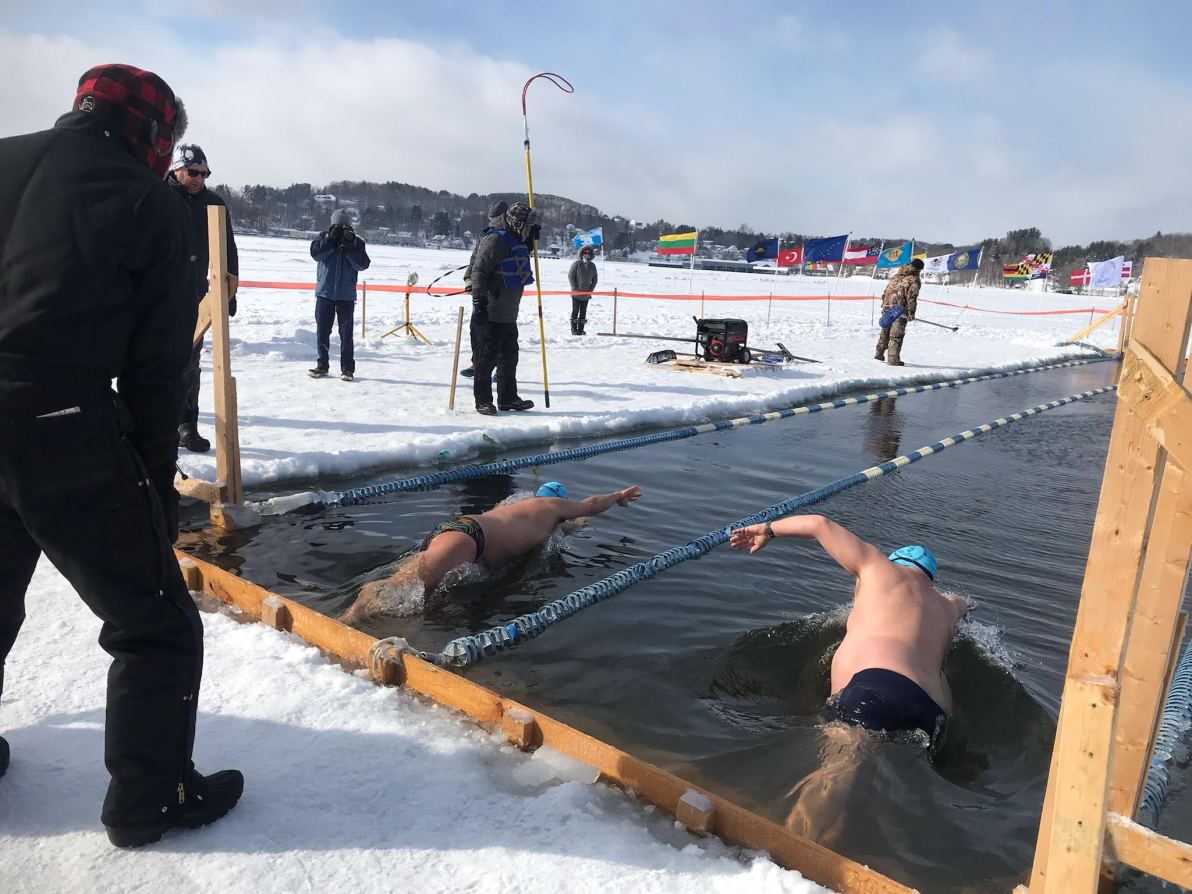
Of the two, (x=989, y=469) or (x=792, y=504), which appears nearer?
(x=792, y=504)

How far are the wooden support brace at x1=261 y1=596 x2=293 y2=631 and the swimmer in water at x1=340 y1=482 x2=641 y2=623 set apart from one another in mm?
424

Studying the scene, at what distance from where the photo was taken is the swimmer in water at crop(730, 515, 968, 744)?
3.20 m

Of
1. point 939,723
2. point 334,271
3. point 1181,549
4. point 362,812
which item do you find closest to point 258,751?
point 362,812

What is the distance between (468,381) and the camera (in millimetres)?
10539

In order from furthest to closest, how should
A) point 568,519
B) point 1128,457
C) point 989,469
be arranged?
1. point 989,469
2. point 568,519
3. point 1128,457

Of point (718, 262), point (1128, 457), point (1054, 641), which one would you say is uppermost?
point (718, 262)

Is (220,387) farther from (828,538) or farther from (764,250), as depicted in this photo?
(764,250)

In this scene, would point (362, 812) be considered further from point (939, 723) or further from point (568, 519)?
point (568, 519)

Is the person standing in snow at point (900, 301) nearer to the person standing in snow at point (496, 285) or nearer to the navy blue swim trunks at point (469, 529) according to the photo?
the person standing in snow at point (496, 285)

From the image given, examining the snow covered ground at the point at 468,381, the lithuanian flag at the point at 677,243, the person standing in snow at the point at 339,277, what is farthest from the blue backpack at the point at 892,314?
the person standing in snow at the point at 339,277

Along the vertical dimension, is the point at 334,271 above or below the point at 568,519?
above

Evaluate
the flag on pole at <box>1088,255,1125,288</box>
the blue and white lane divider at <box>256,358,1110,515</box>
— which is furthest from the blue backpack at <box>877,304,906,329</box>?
the flag on pole at <box>1088,255,1125,288</box>

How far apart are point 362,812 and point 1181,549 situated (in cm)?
240

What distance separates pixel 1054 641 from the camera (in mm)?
4414
